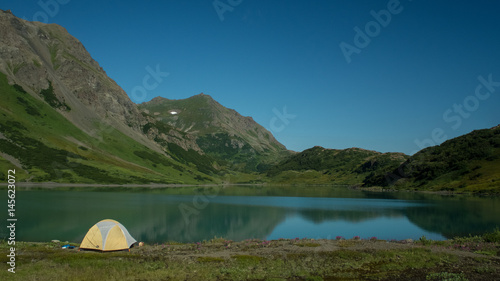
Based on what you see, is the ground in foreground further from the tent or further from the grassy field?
the tent

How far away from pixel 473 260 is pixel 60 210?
88.3 m

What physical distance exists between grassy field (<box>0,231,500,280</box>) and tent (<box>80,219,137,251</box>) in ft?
5.72

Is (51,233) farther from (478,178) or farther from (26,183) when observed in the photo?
(478,178)

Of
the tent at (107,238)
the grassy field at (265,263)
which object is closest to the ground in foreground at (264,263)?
the grassy field at (265,263)

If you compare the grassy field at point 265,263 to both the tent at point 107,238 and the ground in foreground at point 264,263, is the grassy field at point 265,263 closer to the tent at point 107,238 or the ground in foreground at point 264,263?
the ground in foreground at point 264,263

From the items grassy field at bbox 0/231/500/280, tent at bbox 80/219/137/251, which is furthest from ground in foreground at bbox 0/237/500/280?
tent at bbox 80/219/137/251

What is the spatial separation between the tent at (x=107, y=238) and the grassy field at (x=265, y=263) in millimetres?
1742

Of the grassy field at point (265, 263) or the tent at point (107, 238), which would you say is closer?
the grassy field at point (265, 263)

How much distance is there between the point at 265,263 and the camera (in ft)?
106

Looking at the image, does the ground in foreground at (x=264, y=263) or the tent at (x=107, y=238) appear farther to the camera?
the tent at (x=107, y=238)

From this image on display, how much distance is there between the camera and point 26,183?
186m

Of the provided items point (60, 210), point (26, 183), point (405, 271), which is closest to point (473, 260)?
point (405, 271)

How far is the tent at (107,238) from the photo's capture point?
39312mm

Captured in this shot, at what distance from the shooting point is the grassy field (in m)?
26.4
